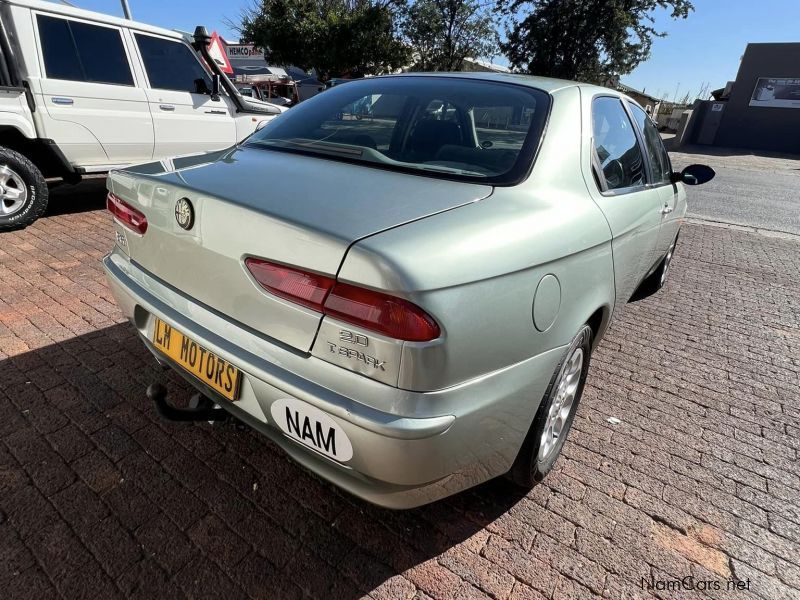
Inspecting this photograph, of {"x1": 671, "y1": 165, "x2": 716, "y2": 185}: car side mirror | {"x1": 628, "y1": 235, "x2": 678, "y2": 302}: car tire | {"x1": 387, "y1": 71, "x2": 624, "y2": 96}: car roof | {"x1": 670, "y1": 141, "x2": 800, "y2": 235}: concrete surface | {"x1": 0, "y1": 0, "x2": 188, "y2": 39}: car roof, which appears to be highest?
{"x1": 0, "y1": 0, "x2": 188, "y2": 39}: car roof

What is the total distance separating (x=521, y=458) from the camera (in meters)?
1.80

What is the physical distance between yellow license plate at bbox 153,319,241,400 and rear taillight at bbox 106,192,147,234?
1.25 feet

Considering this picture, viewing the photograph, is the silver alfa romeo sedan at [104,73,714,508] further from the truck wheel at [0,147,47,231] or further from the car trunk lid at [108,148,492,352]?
the truck wheel at [0,147,47,231]

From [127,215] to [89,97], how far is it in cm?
409

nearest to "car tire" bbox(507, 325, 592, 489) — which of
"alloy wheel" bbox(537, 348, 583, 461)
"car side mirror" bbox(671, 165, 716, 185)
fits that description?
"alloy wheel" bbox(537, 348, 583, 461)

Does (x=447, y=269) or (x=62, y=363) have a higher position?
(x=447, y=269)

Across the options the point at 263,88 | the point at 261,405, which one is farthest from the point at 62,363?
the point at 263,88

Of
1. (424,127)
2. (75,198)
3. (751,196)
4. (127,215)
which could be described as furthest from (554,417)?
(751,196)

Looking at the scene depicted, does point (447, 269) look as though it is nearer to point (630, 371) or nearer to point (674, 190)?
point (630, 371)

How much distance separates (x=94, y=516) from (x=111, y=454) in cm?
34

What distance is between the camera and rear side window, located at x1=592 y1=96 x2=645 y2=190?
2.20 meters

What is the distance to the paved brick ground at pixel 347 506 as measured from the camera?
163 centimetres

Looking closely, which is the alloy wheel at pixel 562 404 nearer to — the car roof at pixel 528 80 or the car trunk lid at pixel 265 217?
the car trunk lid at pixel 265 217

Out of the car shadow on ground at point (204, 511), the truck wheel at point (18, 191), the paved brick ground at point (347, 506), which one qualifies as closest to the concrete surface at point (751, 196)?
the paved brick ground at point (347, 506)
